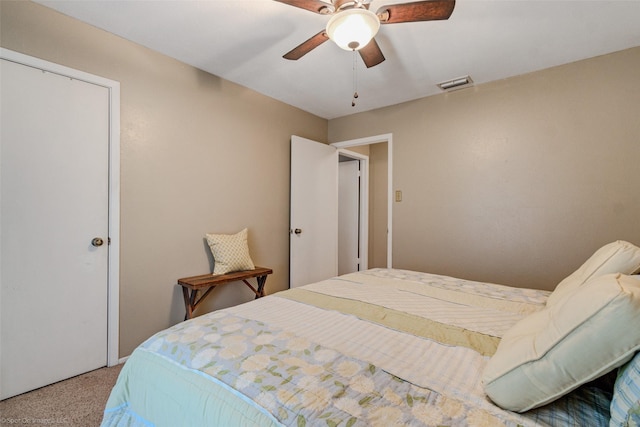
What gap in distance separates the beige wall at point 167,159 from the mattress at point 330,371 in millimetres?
1324

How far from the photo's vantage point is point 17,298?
181cm

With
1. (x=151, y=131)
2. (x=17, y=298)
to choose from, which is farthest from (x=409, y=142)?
(x=17, y=298)

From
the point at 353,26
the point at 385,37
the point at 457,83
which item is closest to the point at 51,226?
the point at 353,26

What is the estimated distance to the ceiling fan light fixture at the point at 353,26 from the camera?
1.48m

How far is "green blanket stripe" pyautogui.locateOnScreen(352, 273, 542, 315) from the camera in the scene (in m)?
1.56

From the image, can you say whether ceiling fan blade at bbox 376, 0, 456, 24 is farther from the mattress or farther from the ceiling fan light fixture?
the mattress

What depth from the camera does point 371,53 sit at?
186cm

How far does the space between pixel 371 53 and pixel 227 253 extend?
2.01 m

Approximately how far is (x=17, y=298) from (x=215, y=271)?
1268 mm

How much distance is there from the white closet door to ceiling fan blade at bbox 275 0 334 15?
1606 mm

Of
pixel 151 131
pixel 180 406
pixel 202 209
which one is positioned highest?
pixel 151 131

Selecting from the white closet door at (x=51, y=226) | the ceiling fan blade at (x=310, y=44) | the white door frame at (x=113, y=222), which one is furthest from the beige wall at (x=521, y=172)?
the white closet door at (x=51, y=226)

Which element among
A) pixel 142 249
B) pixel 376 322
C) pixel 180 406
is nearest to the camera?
pixel 180 406

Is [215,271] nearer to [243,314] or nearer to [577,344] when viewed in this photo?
[243,314]
